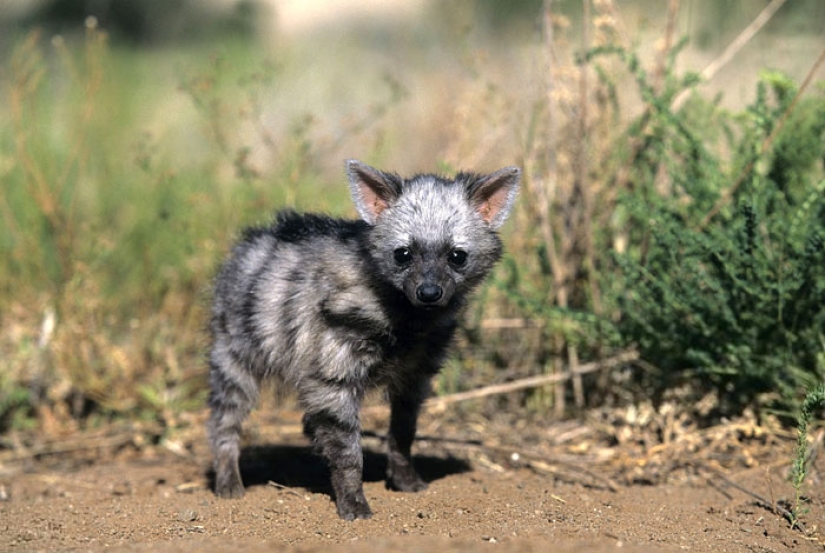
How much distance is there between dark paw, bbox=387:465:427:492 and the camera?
16.6ft

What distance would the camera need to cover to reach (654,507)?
16.0ft

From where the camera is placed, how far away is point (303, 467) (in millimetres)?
5902

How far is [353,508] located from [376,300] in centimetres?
104

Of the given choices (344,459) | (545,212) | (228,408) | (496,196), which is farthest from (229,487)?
(545,212)

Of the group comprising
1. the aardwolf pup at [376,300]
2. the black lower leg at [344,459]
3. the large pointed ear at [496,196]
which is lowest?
the black lower leg at [344,459]

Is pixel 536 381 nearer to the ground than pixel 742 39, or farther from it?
nearer to the ground

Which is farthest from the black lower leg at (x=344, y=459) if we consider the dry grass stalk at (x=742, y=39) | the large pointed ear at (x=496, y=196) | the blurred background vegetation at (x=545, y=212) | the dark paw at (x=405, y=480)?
the dry grass stalk at (x=742, y=39)

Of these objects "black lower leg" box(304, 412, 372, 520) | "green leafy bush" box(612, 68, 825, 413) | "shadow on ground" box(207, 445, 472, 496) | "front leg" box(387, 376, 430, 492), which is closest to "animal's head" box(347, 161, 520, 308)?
"front leg" box(387, 376, 430, 492)

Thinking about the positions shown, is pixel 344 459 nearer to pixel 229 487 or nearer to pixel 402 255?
pixel 229 487

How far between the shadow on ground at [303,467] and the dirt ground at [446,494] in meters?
0.01

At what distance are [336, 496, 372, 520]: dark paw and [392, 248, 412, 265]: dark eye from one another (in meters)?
1.21

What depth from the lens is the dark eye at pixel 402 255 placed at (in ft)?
14.7

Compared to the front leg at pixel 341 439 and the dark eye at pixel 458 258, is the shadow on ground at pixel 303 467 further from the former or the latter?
the dark eye at pixel 458 258

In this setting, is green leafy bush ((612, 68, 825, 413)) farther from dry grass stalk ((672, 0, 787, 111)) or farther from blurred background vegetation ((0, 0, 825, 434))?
dry grass stalk ((672, 0, 787, 111))
